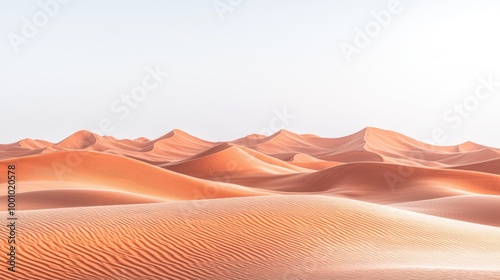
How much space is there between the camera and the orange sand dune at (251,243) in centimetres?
885

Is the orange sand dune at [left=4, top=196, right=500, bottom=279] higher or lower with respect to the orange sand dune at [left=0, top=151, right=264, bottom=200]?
lower

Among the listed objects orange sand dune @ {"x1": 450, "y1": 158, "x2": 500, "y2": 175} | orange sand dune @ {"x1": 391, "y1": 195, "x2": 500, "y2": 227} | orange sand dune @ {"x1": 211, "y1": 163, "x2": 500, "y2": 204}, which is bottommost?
orange sand dune @ {"x1": 391, "y1": 195, "x2": 500, "y2": 227}

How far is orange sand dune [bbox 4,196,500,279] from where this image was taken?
348 inches

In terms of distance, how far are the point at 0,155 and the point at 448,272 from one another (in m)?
87.0

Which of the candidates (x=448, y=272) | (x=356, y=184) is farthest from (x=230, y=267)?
(x=356, y=184)

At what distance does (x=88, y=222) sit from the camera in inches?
446

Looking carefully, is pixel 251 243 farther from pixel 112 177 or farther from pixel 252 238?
pixel 112 177

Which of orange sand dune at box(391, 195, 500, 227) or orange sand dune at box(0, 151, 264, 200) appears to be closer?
orange sand dune at box(391, 195, 500, 227)

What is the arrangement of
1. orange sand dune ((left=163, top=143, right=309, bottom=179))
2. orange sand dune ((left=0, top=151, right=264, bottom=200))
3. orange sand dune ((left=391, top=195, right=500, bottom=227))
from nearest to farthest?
orange sand dune ((left=391, top=195, right=500, bottom=227))
orange sand dune ((left=0, top=151, right=264, bottom=200))
orange sand dune ((left=163, top=143, right=309, bottom=179))

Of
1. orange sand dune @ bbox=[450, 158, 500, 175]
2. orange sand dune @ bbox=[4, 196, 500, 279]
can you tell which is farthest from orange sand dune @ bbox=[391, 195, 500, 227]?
orange sand dune @ bbox=[450, 158, 500, 175]

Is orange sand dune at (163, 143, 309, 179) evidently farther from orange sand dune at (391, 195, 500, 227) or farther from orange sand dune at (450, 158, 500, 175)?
orange sand dune at (391, 195, 500, 227)

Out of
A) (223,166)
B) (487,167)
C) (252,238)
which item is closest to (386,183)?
(487,167)

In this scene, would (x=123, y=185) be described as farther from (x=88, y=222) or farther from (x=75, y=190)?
(x=88, y=222)

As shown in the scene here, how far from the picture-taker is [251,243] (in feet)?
34.6
